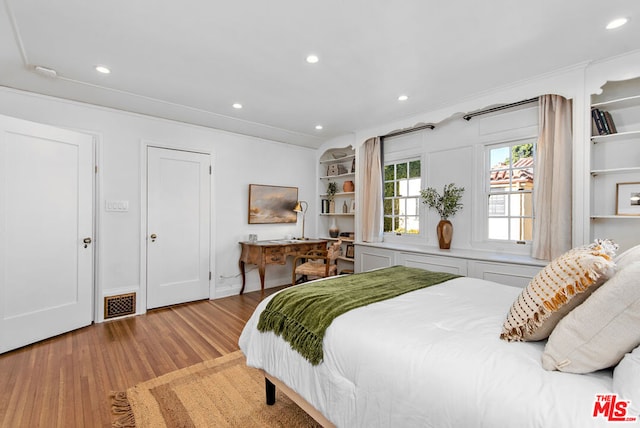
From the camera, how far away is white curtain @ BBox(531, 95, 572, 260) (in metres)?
2.69

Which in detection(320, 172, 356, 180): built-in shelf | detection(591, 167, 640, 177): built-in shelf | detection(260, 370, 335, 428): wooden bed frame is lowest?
detection(260, 370, 335, 428): wooden bed frame

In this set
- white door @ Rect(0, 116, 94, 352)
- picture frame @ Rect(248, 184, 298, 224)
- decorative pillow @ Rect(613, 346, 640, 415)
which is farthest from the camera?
picture frame @ Rect(248, 184, 298, 224)

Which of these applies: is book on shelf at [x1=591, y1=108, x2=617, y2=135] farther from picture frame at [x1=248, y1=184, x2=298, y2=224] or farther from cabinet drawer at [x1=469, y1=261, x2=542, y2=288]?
picture frame at [x1=248, y1=184, x2=298, y2=224]

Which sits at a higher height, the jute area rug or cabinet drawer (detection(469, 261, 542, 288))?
cabinet drawer (detection(469, 261, 542, 288))

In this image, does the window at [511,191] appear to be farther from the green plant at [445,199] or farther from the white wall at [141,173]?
the white wall at [141,173]

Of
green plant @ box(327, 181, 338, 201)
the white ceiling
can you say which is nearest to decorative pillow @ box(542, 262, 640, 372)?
the white ceiling

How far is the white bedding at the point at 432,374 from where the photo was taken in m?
0.85

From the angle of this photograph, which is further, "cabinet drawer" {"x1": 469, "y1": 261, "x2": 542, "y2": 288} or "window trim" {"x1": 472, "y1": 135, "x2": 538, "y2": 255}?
"window trim" {"x1": 472, "y1": 135, "x2": 538, "y2": 255}

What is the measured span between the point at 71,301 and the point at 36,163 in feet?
4.54

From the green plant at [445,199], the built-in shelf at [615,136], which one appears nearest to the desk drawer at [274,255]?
the green plant at [445,199]

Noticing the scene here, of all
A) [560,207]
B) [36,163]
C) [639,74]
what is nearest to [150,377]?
[36,163]

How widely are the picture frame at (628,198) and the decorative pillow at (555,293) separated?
207 centimetres

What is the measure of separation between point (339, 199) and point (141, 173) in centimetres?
305

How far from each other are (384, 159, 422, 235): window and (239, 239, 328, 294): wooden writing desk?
4.26 ft
